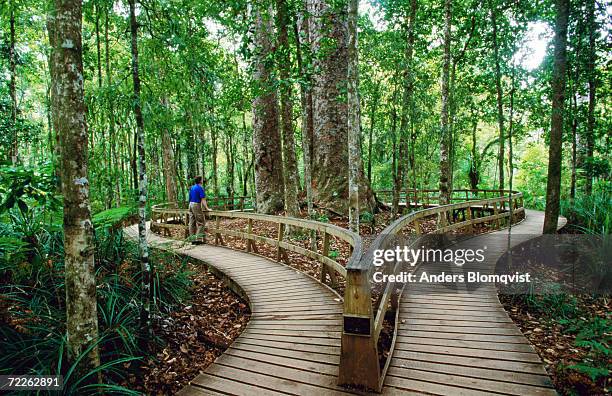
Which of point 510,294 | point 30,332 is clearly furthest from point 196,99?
point 510,294

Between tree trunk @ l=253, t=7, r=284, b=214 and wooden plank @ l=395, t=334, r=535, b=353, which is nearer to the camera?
wooden plank @ l=395, t=334, r=535, b=353

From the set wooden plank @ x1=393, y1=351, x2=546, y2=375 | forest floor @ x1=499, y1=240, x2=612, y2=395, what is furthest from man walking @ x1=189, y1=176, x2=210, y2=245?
forest floor @ x1=499, y1=240, x2=612, y2=395

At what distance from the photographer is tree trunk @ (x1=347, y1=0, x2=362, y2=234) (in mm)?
7051

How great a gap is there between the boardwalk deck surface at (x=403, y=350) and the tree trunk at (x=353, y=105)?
2155 millimetres

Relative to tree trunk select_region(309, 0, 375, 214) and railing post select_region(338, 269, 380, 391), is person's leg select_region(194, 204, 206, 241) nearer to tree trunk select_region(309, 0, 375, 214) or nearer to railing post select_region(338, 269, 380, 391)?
tree trunk select_region(309, 0, 375, 214)

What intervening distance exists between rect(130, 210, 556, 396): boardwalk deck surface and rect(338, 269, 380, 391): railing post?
0.18 metres

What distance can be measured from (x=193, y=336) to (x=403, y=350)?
2.84 metres

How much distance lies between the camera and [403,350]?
3902 millimetres

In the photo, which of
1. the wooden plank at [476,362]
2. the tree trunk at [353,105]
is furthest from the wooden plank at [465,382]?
the tree trunk at [353,105]

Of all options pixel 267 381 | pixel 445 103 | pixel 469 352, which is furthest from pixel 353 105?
pixel 267 381

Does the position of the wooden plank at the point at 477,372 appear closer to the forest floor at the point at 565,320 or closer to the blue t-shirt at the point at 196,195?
the forest floor at the point at 565,320

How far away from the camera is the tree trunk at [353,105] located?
7051 millimetres

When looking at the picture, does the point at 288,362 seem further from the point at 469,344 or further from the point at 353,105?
the point at 353,105

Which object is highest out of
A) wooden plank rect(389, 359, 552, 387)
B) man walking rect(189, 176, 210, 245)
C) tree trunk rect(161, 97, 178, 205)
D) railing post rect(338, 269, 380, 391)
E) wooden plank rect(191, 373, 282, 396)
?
A: tree trunk rect(161, 97, 178, 205)
